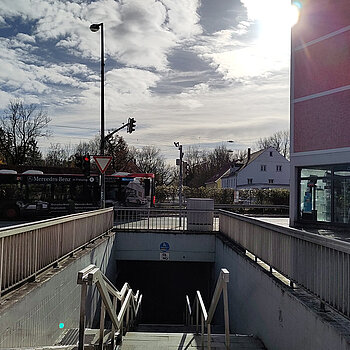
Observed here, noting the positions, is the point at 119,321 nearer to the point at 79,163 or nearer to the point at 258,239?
the point at 258,239

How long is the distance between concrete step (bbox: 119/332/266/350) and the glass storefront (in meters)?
10.3

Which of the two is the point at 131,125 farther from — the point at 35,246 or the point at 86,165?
the point at 35,246

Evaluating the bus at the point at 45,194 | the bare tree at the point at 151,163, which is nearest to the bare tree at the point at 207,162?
the bare tree at the point at 151,163

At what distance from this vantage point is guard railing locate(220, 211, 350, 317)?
13.2 feet

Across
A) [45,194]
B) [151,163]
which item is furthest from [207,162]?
[45,194]

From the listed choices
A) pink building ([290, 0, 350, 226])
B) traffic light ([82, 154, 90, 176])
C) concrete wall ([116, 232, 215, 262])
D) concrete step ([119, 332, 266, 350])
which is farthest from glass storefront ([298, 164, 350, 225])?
concrete step ([119, 332, 266, 350])

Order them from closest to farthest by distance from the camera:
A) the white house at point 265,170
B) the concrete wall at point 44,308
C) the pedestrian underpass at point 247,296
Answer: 1. the pedestrian underpass at point 247,296
2. the concrete wall at point 44,308
3. the white house at point 265,170

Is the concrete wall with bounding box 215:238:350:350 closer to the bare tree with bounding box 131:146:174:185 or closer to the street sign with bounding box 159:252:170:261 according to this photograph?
the street sign with bounding box 159:252:170:261

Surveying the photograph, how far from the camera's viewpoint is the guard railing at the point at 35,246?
5.02 metres

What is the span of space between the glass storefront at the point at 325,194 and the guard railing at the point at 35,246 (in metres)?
10.6

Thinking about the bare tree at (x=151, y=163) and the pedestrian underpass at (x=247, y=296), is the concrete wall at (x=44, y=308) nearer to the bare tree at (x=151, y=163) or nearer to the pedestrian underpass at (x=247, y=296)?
the pedestrian underpass at (x=247, y=296)

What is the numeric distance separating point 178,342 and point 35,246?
277 centimetres

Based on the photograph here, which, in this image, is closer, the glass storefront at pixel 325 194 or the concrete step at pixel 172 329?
the concrete step at pixel 172 329

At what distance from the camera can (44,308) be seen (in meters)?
5.89
